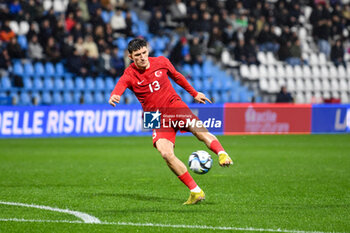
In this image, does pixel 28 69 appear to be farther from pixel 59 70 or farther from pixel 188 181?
pixel 188 181

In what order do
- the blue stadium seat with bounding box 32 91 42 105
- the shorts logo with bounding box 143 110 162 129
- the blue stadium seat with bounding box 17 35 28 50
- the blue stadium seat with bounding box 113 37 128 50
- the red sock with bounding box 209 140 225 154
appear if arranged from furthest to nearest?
the blue stadium seat with bounding box 113 37 128 50, the blue stadium seat with bounding box 17 35 28 50, the blue stadium seat with bounding box 32 91 42 105, the shorts logo with bounding box 143 110 162 129, the red sock with bounding box 209 140 225 154

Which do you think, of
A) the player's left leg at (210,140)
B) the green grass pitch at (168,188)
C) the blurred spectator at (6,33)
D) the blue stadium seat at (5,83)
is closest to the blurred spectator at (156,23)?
the blurred spectator at (6,33)

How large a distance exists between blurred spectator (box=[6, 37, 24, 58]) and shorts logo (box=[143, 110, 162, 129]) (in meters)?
14.3

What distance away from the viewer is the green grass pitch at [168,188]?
6727 mm

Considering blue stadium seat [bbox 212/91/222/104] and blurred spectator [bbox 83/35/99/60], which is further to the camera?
blue stadium seat [bbox 212/91/222/104]

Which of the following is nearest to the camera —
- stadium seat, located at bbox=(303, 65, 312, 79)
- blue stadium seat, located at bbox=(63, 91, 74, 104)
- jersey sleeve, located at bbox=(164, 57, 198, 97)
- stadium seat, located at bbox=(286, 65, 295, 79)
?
jersey sleeve, located at bbox=(164, 57, 198, 97)

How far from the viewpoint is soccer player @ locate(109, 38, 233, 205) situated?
791cm

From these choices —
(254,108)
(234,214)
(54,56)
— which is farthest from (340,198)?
(54,56)

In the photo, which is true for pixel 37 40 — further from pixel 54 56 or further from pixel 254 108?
pixel 254 108

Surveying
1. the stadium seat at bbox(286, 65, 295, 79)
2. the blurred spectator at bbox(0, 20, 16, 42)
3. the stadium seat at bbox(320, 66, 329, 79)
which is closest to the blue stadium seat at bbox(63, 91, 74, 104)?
the blurred spectator at bbox(0, 20, 16, 42)

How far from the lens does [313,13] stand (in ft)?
94.3

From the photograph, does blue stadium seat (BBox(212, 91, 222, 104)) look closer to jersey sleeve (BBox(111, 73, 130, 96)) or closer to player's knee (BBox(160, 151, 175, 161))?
jersey sleeve (BBox(111, 73, 130, 96))

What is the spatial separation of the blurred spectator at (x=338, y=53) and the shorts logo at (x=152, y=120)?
21226 millimetres

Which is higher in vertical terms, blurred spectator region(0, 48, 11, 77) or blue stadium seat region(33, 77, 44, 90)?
blurred spectator region(0, 48, 11, 77)
